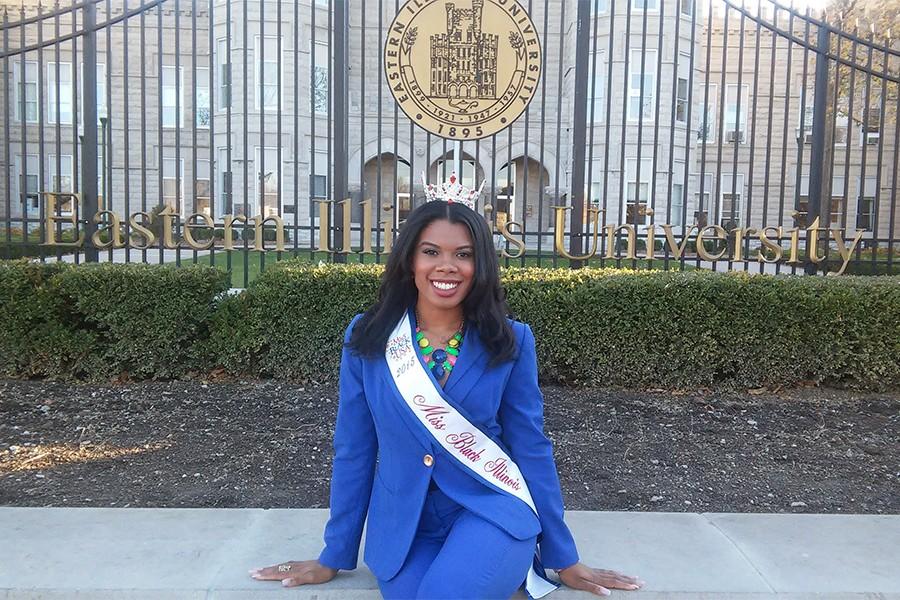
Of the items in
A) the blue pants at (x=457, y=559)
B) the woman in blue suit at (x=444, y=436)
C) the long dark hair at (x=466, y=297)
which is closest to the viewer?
the blue pants at (x=457, y=559)

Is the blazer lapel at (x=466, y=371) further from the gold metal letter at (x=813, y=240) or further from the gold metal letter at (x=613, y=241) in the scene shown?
the gold metal letter at (x=813, y=240)

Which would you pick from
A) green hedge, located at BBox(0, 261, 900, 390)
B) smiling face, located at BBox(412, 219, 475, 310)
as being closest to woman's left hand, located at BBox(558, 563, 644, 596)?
smiling face, located at BBox(412, 219, 475, 310)

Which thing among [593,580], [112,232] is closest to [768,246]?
[593,580]

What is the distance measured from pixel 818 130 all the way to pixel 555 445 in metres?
4.30

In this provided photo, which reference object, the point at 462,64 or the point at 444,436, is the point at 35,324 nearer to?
the point at 462,64

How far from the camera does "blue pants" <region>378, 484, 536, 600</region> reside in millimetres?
2279

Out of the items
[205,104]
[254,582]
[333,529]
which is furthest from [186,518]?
[205,104]

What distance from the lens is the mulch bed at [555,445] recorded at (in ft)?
12.8

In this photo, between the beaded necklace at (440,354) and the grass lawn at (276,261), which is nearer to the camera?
the beaded necklace at (440,354)

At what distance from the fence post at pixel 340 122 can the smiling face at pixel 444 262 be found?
14.0 feet

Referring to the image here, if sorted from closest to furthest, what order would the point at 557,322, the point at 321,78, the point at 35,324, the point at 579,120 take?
the point at 557,322, the point at 35,324, the point at 579,120, the point at 321,78

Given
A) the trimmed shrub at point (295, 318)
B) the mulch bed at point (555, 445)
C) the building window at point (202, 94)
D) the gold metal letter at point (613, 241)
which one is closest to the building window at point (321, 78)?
the building window at point (202, 94)

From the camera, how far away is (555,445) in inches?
184

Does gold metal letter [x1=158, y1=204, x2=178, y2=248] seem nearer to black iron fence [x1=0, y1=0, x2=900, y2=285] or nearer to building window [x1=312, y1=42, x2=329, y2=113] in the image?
black iron fence [x1=0, y1=0, x2=900, y2=285]
